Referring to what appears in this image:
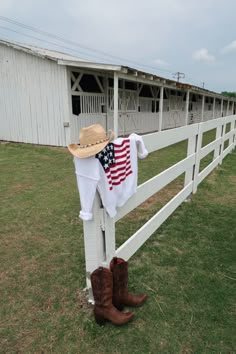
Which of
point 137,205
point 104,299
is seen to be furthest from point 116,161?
point 104,299

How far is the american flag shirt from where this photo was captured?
1706 mm

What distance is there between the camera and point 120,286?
6.50 ft

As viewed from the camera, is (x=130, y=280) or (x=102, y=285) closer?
(x=102, y=285)

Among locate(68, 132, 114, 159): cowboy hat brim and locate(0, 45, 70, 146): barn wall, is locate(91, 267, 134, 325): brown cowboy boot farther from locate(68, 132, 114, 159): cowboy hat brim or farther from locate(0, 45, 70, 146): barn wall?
locate(0, 45, 70, 146): barn wall

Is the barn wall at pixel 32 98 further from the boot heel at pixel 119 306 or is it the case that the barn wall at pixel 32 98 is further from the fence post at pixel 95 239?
the boot heel at pixel 119 306

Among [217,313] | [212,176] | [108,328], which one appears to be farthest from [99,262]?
[212,176]

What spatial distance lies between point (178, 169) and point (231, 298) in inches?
69.2

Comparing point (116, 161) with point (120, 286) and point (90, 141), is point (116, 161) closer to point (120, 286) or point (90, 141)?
point (90, 141)

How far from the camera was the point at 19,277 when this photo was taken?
8.12ft

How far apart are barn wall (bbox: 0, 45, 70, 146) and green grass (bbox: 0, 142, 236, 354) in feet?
18.1

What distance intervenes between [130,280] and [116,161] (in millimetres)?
1207

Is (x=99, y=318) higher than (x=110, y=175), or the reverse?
(x=110, y=175)

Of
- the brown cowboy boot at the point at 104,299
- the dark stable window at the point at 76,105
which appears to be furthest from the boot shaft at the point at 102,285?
the dark stable window at the point at 76,105

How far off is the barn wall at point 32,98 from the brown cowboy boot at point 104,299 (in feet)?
26.7
